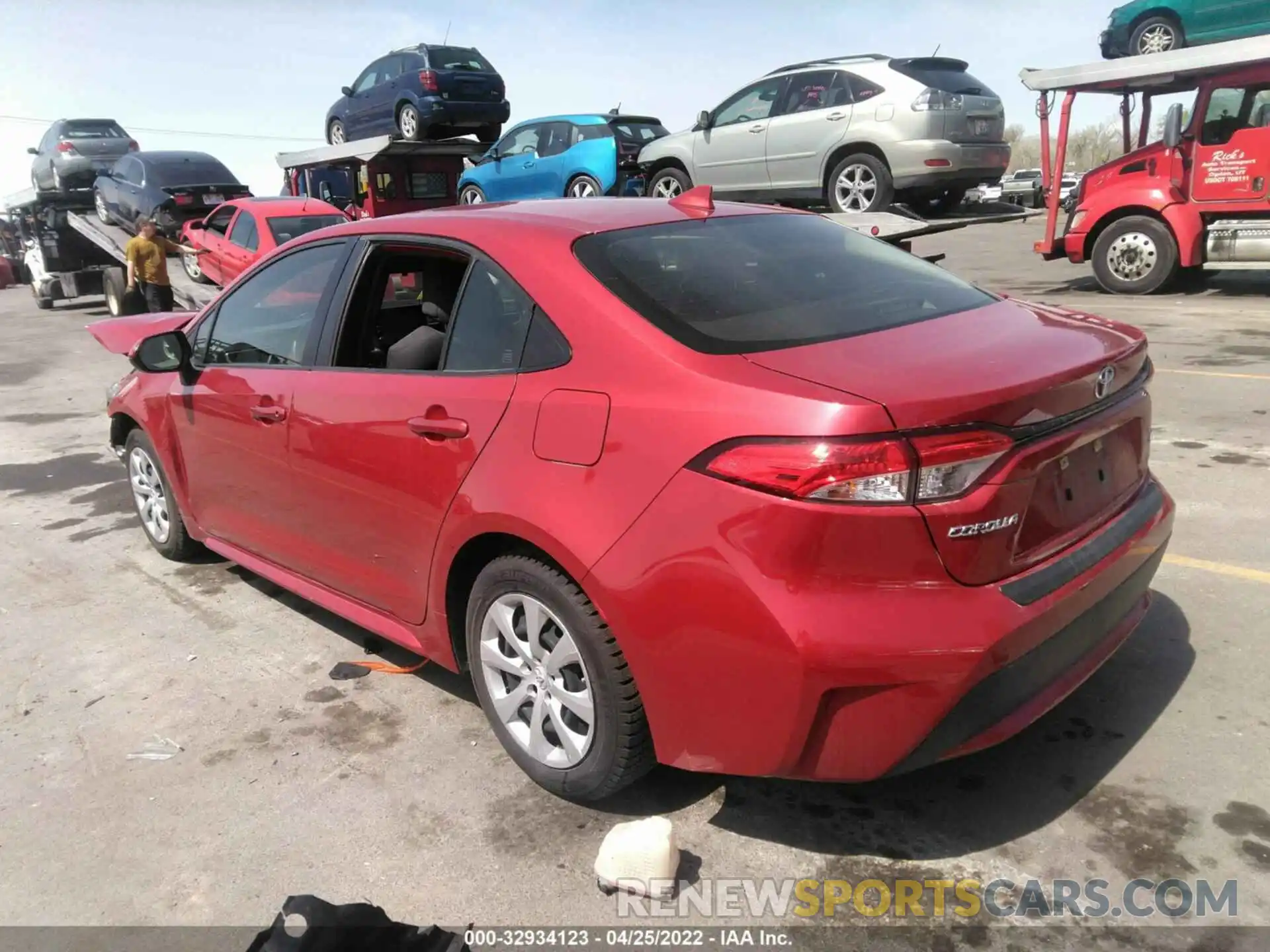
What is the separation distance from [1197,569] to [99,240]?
16.5 m

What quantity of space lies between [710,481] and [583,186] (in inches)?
470

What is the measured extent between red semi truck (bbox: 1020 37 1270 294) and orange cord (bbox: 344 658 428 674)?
11219 mm

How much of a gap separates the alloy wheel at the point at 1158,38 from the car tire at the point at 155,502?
47.1 ft

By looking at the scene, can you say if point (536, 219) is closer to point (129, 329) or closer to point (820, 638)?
point (820, 638)

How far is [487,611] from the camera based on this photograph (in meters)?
2.92

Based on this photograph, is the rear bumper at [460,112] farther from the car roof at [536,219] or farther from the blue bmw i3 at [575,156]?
the car roof at [536,219]

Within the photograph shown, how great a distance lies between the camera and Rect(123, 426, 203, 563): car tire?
478 cm

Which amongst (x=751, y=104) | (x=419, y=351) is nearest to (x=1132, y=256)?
(x=751, y=104)

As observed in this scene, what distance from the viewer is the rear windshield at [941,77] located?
9906 millimetres

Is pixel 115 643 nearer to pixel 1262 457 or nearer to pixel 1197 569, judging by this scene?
pixel 1197 569

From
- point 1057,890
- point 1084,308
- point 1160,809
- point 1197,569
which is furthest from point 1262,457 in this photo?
point 1084,308

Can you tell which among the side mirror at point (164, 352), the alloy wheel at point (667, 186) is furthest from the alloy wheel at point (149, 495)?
the alloy wheel at point (667, 186)

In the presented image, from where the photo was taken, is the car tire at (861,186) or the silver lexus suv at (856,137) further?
the car tire at (861,186)

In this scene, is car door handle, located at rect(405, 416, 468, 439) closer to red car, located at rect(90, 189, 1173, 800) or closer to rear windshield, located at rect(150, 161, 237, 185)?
red car, located at rect(90, 189, 1173, 800)
